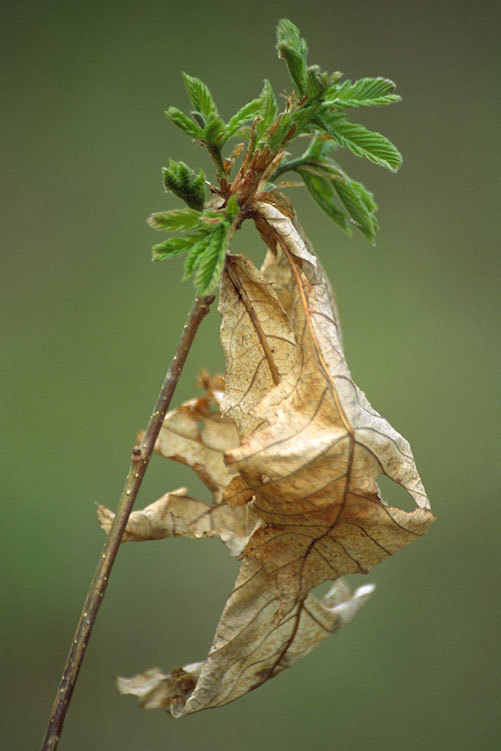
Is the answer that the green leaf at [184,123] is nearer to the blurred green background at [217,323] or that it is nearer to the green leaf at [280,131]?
the green leaf at [280,131]

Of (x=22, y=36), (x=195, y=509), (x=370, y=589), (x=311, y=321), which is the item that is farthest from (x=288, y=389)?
(x=22, y=36)

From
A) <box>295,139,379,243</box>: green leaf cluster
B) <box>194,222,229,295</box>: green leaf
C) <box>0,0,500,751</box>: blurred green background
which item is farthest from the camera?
<box>0,0,500,751</box>: blurred green background

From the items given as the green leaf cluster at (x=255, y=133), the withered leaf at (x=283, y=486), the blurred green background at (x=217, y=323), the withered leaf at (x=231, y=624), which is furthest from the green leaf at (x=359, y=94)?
the blurred green background at (x=217, y=323)

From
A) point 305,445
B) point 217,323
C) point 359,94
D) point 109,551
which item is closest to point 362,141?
point 359,94

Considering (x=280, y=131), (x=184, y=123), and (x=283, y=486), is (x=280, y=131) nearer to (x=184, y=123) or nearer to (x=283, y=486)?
(x=184, y=123)

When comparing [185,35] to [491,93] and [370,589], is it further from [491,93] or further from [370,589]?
[370,589]

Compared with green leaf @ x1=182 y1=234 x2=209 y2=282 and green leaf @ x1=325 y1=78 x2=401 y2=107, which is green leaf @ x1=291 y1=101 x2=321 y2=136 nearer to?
green leaf @ x1=325 y1=78 x2=401 y2=107

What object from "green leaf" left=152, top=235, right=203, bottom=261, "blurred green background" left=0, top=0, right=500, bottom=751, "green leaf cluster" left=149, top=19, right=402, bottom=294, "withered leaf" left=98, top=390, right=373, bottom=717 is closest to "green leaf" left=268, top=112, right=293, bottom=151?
"green leaf cluster" left=149, top=19, right=402, bottom=294
